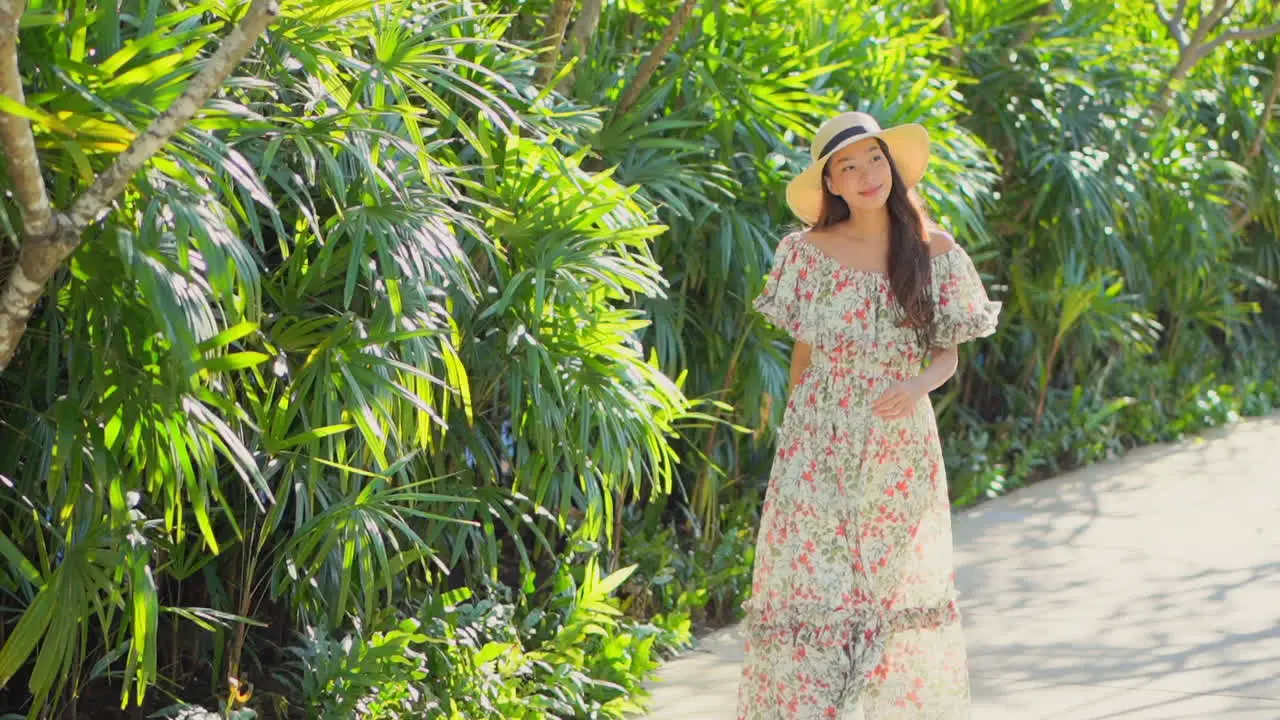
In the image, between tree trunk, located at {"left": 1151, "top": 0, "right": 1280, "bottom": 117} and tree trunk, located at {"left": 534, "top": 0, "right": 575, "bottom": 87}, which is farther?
tree trunk, located at {"left": 1151, "top": 0, "right": 1280, "bottom": 117}

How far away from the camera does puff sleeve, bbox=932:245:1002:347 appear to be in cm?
362

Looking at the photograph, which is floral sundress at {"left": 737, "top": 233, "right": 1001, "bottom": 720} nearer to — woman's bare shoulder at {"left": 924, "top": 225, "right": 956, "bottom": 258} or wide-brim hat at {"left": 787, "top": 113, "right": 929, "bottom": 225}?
woman's bare shoulder at {"left": 924, "top": 225, "right": 956, "bottom": 258}

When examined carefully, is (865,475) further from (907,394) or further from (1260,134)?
(1260,134)

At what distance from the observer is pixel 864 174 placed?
11.9 ft

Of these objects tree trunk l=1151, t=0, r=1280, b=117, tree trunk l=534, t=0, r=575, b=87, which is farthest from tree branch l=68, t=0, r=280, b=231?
tree trunk l=1151, t=0, r=1280, b=117

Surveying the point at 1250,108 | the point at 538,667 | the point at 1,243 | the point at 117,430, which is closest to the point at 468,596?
the point at 538,667

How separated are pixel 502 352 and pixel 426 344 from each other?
45 centimetres

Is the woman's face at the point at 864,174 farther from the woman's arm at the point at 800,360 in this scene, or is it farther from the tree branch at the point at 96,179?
the tree branch at the point at 96,179

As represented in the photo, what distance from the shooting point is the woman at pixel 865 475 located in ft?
11.8

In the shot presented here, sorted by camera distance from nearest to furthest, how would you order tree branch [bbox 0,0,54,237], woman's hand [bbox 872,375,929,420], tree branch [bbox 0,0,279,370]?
tree branch [bbox 0,0,54,237] → tree branch [bbox 0,0,279,370] → woman's hand [bbox 872,375,929,420]

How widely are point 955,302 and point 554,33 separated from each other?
4.93 feet

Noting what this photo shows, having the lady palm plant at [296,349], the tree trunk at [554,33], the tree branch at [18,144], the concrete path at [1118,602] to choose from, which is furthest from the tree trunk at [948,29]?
the tree branch at [18,144]

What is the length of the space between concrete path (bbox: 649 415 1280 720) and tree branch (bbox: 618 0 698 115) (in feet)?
5.31

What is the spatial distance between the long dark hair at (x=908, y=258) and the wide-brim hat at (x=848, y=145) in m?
0.04
